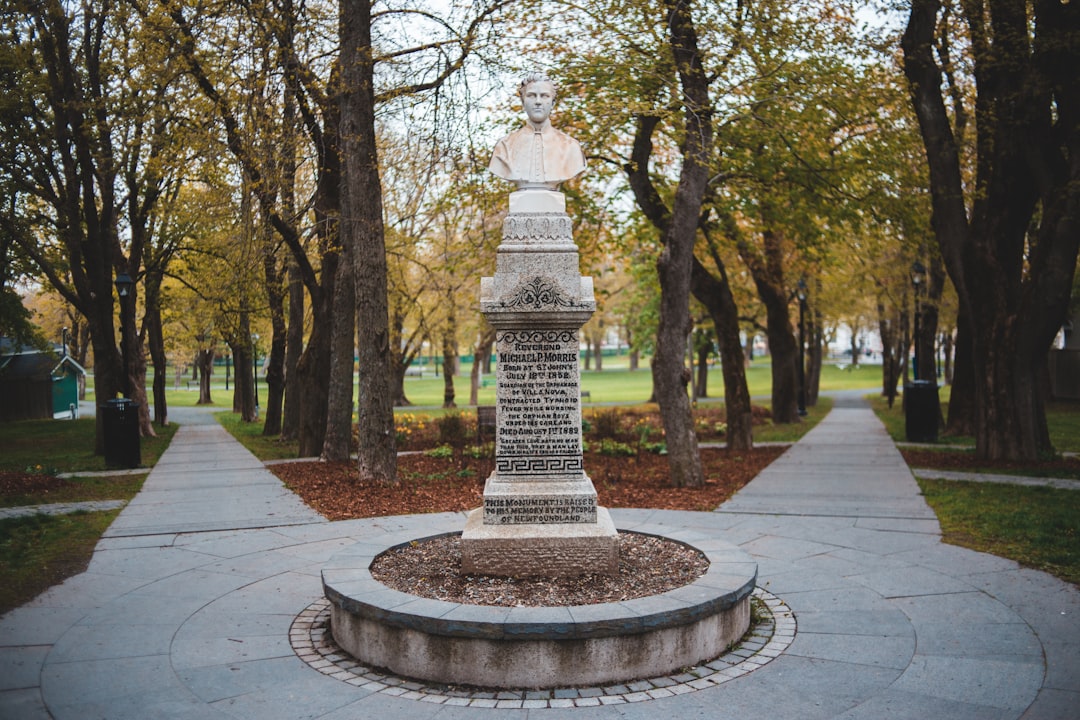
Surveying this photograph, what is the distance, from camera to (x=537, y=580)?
657 cm

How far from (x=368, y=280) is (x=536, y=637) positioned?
906cm

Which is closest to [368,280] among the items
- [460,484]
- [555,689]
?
[460,484]

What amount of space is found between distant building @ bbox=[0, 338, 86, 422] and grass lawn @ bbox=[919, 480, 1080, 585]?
29069 mm

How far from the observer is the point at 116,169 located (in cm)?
1770

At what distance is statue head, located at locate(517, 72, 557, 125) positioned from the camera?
728 cm

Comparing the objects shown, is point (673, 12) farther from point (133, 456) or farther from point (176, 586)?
point (133, 456)

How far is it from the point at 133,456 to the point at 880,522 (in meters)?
13.6

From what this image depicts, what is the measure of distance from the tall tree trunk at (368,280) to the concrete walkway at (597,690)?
283 cm

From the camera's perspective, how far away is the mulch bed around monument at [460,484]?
11.7 meters

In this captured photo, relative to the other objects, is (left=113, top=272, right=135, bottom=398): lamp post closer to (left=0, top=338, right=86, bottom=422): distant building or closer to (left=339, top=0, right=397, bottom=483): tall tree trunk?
(left=339, top=0, right=397, bottom=483): tall tree trunk

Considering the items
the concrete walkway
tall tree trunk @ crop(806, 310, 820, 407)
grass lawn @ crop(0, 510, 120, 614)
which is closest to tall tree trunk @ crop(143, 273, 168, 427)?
grass lawn @ crop(0, 510, 120, 614)

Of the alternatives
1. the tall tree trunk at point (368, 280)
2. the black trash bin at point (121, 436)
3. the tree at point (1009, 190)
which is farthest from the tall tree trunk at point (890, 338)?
the black trash bin at point (121, 436)

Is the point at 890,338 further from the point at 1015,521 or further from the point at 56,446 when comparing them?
the point at 56,446

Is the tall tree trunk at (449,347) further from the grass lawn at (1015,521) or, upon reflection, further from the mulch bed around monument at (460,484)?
the grass lawn at (1015,521)
